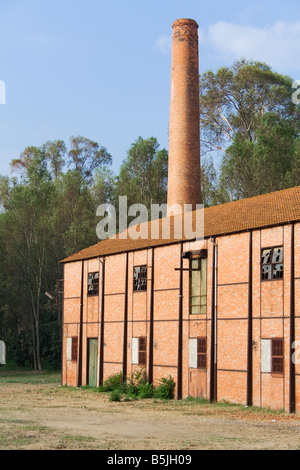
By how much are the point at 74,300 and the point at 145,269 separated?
266 inches

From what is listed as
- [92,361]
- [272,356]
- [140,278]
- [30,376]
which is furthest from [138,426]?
[30,376]

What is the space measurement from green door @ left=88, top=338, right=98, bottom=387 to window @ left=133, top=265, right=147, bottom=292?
168 inches

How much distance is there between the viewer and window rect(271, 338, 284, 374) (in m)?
19.9

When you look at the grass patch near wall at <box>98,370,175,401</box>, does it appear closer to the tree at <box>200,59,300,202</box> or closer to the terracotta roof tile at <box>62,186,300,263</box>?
the terracotta roof tile at <box>62,186,300,263</box>

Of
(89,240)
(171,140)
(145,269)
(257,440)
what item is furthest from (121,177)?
(257,440)

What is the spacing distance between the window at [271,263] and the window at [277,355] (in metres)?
1.96

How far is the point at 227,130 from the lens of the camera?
166ft

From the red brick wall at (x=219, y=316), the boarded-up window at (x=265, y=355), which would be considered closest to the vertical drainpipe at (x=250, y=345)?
the red brick wall at (x=219, y=316)

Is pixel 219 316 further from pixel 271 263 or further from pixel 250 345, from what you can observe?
pixel 271 263

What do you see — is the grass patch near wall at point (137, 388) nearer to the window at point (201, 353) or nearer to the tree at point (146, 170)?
the window at point (201, 353)

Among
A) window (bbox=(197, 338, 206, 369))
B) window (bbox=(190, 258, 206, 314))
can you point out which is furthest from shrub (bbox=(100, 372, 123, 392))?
window (bbox=(190, 258, 206, 314))

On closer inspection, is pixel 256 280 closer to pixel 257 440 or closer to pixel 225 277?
pixel 225 277

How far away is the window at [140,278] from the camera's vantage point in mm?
26953

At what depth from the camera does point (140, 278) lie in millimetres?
27141
